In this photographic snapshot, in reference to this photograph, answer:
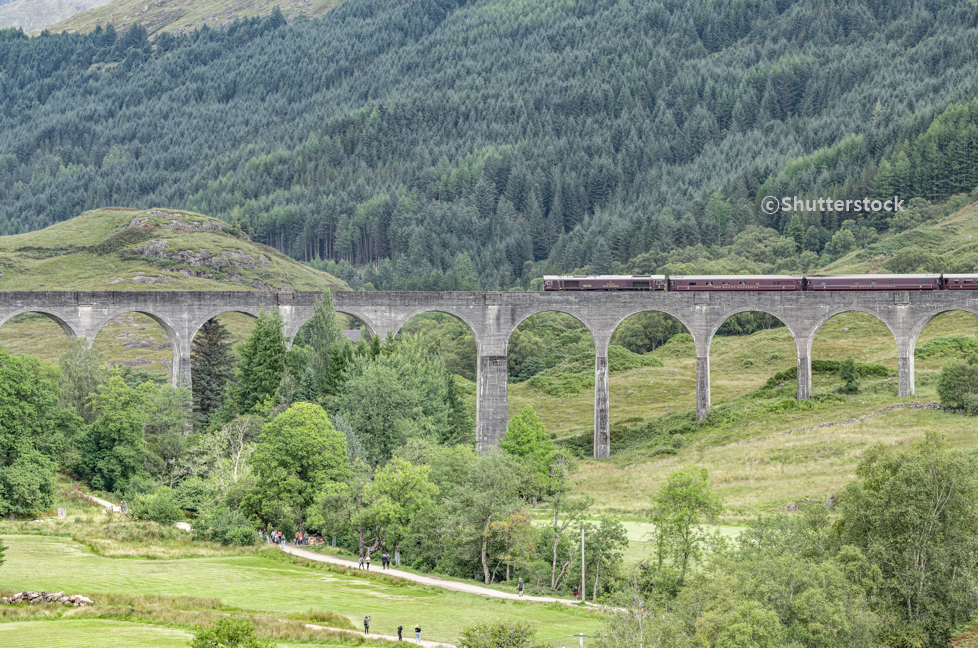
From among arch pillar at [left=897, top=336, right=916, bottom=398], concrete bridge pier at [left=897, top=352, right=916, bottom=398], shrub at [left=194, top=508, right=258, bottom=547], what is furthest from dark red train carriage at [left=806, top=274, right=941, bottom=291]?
shrub at [left=194, top=508, right=258, bottom=547]

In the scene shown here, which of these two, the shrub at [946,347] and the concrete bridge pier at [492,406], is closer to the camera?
the concrete bridge pier at [492,406]

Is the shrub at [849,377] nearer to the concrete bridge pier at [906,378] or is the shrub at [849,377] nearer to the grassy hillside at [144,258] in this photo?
the concrete bridge pier at [906,378]

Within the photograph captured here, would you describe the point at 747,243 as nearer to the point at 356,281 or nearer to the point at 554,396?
the point at 554,396

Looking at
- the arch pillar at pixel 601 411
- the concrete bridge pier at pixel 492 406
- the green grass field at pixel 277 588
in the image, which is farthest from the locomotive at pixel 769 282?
the green grass field at pixel 277 588

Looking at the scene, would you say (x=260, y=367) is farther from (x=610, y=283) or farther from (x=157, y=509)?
(x=610, y=283)

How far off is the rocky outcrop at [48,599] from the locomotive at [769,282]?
53.7 meters

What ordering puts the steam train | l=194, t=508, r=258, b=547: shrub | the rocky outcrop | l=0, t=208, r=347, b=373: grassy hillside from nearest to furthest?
the rocky outcrop
l=194, t=508, r=258, b=547: shrub
the steam train
l=0, t=208, r=347, b=373: grassy hillside

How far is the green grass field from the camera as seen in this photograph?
43.3 meters

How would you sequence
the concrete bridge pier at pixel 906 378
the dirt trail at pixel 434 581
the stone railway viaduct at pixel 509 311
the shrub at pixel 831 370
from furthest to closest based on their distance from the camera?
the shrub at pixel 831 370 → the stone railway viaduct at pixel 509 311 → the concrete bridge pier at pixel 906 378 → the dirt trail at pixel 434 581

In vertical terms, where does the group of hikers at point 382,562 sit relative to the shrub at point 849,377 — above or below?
below

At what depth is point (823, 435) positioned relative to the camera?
254 feet

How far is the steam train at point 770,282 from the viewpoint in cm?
8800

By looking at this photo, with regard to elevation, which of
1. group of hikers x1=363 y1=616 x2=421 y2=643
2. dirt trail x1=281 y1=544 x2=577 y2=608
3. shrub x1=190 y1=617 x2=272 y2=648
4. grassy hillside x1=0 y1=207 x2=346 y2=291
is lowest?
dirt trail x1=281 y1=544 x2=577 y2=608

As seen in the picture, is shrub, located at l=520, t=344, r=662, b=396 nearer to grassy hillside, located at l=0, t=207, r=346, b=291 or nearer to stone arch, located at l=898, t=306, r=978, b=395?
stone arch, located at l=898, t=306, r=978, b=395
